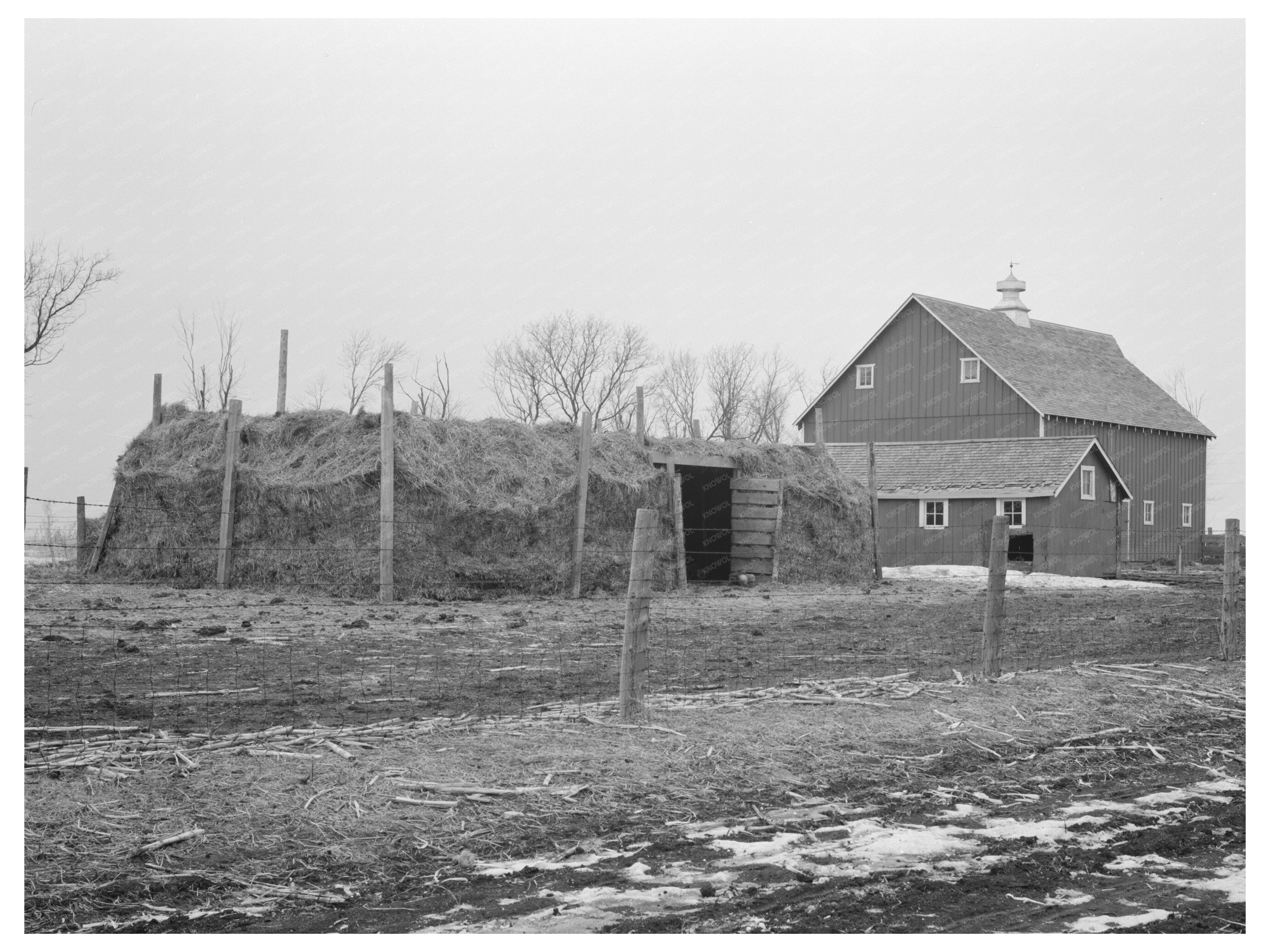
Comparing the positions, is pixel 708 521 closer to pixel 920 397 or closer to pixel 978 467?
pixel 978 467

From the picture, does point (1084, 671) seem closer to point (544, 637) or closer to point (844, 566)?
point (544, 637)

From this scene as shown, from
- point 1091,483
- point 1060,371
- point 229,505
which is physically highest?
point 1060,371

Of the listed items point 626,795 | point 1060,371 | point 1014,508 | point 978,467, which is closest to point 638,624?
point 626,795

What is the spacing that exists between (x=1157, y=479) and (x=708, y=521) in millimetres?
22609

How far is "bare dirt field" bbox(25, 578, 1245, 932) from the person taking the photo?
4625mm

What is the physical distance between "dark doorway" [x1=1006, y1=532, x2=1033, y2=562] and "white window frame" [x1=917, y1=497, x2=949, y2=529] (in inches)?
65.2

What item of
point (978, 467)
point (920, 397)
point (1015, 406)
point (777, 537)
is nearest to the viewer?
point (777, 537)

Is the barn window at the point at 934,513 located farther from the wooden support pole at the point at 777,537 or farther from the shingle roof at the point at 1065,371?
the wooden support pole at the point at 777,537

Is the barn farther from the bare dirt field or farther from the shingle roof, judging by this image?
the bare dirt field

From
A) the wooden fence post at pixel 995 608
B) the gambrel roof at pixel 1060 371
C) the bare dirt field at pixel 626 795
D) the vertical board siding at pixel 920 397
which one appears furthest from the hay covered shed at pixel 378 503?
the gambrel roof at pixel 1060 371

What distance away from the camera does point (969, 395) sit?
37625mm

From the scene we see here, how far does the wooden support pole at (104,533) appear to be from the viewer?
19.9 metres

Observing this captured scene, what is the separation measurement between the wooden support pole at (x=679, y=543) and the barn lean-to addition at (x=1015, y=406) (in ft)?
52.1

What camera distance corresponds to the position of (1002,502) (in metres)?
31.9
